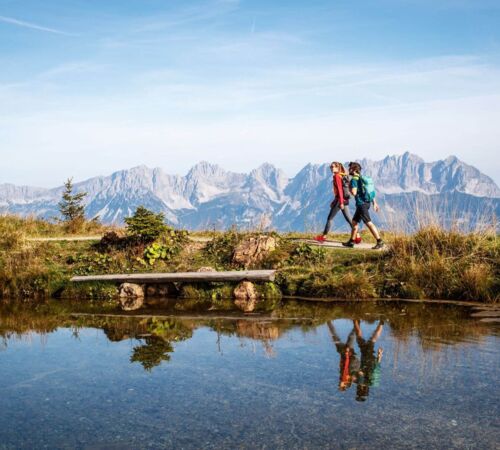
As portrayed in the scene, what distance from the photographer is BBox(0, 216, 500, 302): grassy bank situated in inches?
549

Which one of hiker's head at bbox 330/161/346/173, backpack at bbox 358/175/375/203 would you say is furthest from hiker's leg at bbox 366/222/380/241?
hiker's head at bbox 330/161/346/173

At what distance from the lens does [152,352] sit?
974 cm

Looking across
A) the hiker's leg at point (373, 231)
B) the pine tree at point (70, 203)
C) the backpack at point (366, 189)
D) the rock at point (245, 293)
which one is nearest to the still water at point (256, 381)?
the rock at point (245, 293)

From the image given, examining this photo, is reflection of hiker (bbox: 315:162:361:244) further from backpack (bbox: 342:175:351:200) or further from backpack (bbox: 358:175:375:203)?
backpack (bbox: 358:175:375:203)

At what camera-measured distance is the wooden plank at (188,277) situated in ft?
48.4

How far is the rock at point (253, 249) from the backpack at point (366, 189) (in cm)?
308

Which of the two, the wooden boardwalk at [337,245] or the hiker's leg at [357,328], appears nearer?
the hiker's leg at [357,328]

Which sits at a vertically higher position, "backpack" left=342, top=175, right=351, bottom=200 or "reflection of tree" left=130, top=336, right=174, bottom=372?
"backpack" left=342, top=175, right=351, bottom=200

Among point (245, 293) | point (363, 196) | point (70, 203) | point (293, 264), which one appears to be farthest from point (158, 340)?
point (70, 203)

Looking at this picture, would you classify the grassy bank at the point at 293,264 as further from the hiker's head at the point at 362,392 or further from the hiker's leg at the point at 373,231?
the hiker's head at the point at 362,392

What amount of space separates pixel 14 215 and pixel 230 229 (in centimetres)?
1250

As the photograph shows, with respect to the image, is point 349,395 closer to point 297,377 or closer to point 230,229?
point 297,377

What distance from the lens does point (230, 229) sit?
1922 cm

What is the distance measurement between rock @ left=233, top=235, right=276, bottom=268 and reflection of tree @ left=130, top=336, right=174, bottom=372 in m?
6.26
